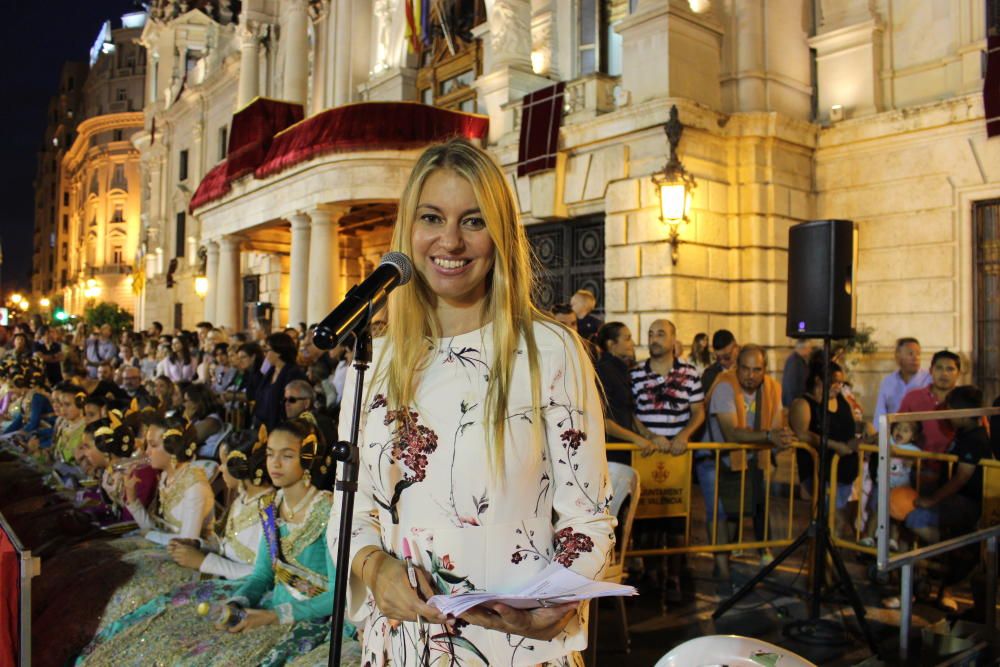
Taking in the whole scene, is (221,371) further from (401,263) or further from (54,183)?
(54,183)

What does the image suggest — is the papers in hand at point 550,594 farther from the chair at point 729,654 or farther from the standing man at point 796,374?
the standing man at point 796,374

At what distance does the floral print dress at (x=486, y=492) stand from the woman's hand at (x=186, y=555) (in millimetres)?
2611

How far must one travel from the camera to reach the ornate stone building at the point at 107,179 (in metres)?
65.1

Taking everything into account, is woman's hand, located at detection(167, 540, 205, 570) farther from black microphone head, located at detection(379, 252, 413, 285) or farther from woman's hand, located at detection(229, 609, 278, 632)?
black microphone head, located at detection(379, 252, 413, 285)

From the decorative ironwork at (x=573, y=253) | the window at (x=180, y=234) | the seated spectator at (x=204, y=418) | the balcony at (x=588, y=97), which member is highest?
the window at (x=180, y=234)

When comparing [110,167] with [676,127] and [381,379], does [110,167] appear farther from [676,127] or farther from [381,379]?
[381,379]

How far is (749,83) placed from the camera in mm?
11320

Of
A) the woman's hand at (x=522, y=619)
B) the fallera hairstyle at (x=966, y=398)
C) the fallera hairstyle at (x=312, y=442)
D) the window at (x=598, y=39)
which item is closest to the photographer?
the woman's hand at (x=522, y=619)

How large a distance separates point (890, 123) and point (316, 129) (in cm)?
1006

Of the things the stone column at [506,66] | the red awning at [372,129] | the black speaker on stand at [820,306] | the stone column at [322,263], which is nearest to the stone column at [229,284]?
the red awning at [372,129]

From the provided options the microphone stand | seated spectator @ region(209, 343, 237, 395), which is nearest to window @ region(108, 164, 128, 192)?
seated spectator @ region(209, 343, 237, 395)

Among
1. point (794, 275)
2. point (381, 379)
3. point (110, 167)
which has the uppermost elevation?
point (110, 167)

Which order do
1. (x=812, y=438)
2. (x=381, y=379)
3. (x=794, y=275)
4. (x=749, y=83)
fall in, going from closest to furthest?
1. (x=381, y=379)
2. (x=794, y=275)
3. (x=812, y=438)
4. (x=749, y=83)

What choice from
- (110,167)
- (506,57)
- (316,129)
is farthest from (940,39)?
(110,167)
